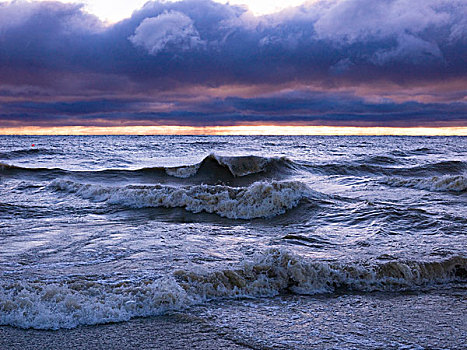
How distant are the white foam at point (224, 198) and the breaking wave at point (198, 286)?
14.8 feet

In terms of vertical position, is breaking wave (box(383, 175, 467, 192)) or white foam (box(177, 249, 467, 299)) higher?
breaking wave (box(383, 175, 467, 192))

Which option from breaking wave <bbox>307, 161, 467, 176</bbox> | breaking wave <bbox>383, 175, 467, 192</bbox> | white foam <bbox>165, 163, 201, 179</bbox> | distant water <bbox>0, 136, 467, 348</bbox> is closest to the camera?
distant water <bbox>0, 136, 467, 348</bbox>

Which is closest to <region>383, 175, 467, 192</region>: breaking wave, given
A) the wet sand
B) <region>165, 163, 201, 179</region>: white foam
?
<region>165, 163, 201, 179</region>: white foam

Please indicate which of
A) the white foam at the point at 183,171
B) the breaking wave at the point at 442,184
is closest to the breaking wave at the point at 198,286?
the breaking wave at the point at 442,184

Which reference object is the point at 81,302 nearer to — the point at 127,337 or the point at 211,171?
the point at 127,337

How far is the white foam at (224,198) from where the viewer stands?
9930 millimetres

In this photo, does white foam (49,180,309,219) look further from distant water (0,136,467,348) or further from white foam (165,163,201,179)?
white foam (165,163,201,179)

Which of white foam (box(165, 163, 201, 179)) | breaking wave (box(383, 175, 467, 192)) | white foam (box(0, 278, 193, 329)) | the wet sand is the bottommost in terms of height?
the wet sand

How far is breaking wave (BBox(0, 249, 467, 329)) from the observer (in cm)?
387

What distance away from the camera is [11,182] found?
15.5 metres

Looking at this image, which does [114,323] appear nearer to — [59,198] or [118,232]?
[118,232]

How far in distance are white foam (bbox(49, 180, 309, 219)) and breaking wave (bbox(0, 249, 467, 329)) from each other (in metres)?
4.51

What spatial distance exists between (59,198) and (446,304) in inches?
419

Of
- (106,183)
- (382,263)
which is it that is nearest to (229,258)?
(382,263)
